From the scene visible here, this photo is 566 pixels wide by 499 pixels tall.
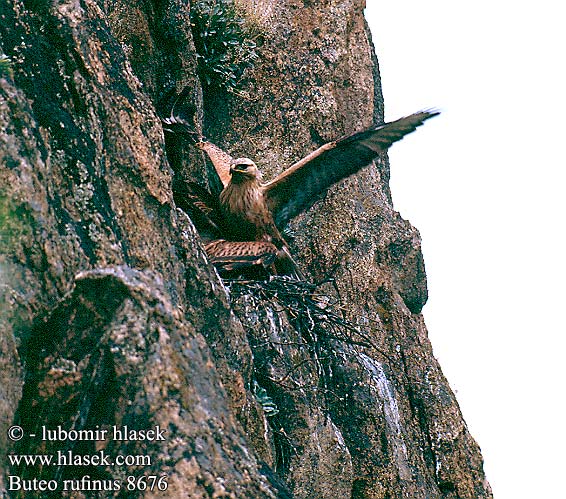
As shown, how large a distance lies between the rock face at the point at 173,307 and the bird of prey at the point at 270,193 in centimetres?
48

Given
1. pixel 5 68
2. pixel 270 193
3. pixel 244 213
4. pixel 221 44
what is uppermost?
pixel 221 44

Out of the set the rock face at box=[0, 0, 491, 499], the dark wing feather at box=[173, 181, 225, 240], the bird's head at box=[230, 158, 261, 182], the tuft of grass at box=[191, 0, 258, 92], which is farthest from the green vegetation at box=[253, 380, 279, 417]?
the tuft of grass at box=[191, 0, 258, 92]

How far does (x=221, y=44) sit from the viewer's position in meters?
9.39

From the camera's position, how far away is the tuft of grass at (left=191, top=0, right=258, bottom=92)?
9.25 m

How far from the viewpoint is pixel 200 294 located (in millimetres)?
5223

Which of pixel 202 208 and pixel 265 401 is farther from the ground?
pixel 202 208

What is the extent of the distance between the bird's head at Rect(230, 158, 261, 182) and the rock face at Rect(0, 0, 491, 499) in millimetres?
592

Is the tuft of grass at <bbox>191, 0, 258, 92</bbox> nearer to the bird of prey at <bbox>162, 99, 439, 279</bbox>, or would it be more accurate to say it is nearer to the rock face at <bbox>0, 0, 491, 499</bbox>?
the rock face at <bbox>0, 0, 491, 499</bbox>

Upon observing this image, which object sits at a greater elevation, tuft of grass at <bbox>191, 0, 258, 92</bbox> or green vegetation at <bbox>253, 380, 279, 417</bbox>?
tuft of grass at <bbox>191, 0, 258, 92</bbox>

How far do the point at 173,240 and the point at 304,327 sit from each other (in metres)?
2.64

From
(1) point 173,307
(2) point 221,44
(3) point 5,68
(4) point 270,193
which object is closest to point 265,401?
(4) point 270,193

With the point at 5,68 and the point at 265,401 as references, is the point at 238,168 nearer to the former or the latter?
the point at 265,401

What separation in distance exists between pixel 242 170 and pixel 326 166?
79 cm

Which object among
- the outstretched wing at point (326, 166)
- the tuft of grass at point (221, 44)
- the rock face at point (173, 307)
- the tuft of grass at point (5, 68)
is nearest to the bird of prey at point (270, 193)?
the outstretched wing at point (326, 166)
